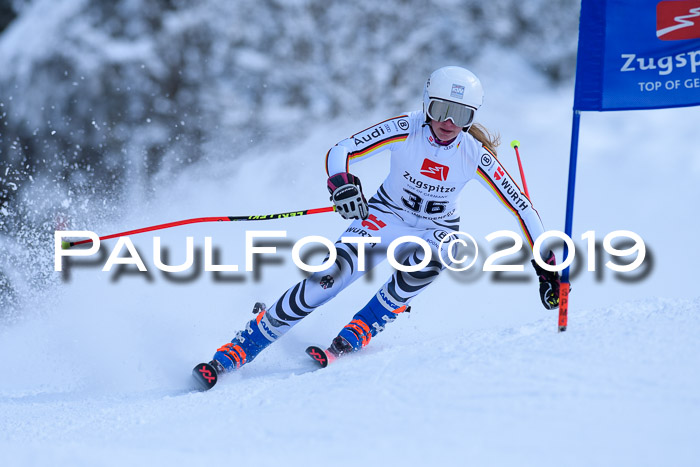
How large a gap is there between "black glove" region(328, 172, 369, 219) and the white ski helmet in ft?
1.81

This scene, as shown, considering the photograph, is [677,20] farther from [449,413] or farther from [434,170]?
[449,413]

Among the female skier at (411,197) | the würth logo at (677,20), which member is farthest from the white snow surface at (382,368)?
the würth logo at (677,20)

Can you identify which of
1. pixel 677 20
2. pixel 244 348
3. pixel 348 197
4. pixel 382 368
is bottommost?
pixel 244 348

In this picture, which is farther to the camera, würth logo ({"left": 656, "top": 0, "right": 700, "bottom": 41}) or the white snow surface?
würth logo ({"left": 656, "top": 0, "right": 700, "bottom": 41})

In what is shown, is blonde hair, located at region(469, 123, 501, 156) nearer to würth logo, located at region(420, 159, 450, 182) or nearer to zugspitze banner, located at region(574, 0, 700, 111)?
würth logo, located at region(420, 159, 450, 182)

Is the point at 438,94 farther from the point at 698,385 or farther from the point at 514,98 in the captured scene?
the point at 514,98

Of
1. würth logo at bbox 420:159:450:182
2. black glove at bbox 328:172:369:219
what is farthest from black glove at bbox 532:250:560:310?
black glove at bbox 328:172:369:219

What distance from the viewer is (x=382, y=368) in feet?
10.6

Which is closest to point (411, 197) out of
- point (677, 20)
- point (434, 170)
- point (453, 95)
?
point (434, 170)

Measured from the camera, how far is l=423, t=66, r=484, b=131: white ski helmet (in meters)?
3.66

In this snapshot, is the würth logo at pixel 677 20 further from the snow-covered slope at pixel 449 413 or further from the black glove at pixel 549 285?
the snow-covered slope at pixel 449 413

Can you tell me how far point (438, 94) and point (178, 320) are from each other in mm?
3024

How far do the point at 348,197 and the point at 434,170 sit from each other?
1.86 ft

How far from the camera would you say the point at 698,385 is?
262cm
